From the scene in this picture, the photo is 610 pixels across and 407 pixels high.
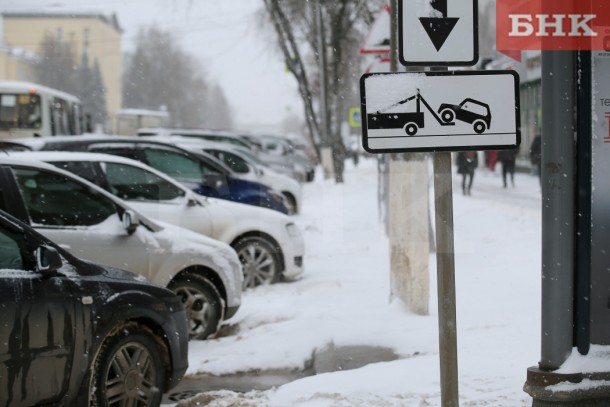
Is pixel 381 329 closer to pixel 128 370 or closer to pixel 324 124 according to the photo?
pixel 128 370

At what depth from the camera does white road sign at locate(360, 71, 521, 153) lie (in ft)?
12.7

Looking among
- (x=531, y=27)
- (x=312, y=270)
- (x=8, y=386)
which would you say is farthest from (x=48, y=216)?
(x=312, y=270)

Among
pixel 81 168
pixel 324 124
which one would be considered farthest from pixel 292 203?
pixel 324 124

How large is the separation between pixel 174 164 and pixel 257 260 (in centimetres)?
273

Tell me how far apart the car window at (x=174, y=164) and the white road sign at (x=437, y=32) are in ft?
27.5

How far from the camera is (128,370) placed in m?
5.16

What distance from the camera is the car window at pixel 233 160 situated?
664 inches

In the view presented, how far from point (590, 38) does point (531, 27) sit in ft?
1.60

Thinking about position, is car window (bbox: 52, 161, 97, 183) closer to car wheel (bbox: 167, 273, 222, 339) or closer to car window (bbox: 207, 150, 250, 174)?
car wheel (bbox: 167, 273, 222, 339)

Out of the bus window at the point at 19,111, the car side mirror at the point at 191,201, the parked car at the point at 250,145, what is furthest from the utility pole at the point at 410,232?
the bus window at the point at 19,111

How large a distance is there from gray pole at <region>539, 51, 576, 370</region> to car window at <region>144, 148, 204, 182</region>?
800 centimetres

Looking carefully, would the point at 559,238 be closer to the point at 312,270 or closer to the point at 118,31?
the point at 312,270

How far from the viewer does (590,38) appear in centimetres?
463

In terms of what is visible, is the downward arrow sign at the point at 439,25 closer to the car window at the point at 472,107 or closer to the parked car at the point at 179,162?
the car window at the point at 472,107
